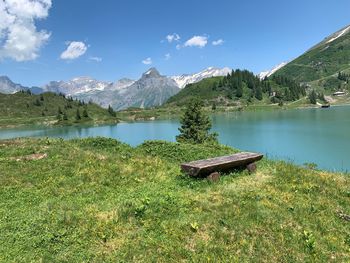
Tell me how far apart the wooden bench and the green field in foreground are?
22.1 inches

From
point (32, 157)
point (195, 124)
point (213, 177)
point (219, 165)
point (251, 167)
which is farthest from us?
point (195, 124)

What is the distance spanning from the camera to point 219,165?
19.5 metres

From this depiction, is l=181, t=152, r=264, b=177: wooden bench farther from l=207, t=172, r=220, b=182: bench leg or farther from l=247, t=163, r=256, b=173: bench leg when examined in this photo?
l=207, t=172, r=220, b=182: bench leg

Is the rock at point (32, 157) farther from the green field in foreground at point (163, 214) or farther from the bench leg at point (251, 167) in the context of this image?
the bench leg at point (251, 167)

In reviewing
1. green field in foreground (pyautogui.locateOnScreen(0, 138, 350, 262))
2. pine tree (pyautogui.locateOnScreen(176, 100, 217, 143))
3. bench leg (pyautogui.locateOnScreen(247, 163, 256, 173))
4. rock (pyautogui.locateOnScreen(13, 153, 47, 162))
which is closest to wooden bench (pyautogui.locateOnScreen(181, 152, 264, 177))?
bench leg (pyautogui.locateOnScreen(247, 163, 256, 173))

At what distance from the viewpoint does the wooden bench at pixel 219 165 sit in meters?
18.9

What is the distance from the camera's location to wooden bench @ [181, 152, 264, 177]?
18.9m

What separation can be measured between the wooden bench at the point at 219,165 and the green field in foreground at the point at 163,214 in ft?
1.84

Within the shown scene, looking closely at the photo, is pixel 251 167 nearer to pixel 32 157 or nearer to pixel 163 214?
pixel 163 214

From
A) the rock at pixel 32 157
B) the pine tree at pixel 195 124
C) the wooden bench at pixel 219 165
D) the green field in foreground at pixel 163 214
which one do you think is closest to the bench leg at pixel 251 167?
the wooden bench at pixel 219 165

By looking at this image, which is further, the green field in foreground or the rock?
the rock

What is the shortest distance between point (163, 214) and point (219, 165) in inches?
232

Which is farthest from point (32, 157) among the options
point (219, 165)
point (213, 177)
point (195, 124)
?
point (195, 124)

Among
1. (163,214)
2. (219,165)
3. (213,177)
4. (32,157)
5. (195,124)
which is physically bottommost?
(163,214)
